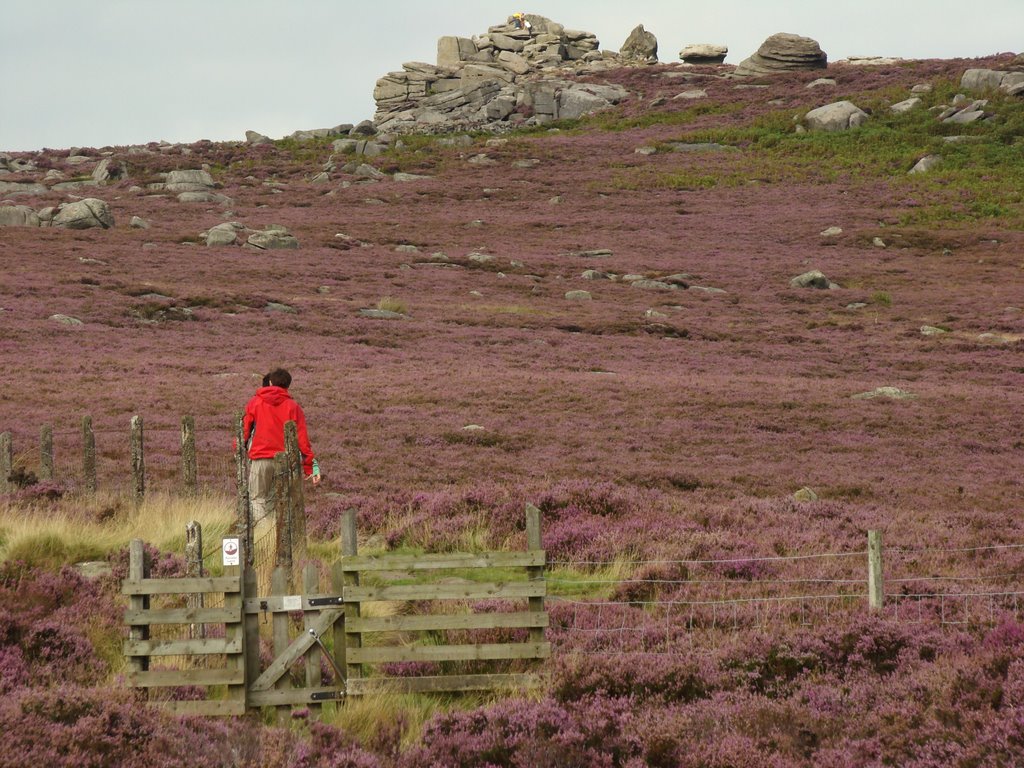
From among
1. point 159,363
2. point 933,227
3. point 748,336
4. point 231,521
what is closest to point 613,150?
point 933,227

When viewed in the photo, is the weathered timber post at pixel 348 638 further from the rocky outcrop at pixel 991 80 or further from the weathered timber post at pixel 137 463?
the rocky outcrop at pixel 991 80

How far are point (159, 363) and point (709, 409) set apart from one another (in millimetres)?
15203

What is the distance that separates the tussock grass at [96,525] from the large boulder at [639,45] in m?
118

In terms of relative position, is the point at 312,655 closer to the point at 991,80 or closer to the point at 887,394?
the point at 887,394

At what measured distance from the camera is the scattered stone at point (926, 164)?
69000 millimetres

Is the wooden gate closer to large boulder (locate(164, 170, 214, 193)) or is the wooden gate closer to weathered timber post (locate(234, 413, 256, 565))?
weathered timber post (locate(234, 413, 256, 565))

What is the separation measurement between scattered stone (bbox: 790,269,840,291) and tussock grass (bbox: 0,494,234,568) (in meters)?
36.4

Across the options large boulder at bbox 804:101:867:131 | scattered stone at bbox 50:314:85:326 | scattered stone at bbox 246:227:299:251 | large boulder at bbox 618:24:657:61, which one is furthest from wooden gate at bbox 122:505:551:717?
large boulder at bbox 618:24:657:61

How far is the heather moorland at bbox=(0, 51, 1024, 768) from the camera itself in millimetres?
7945

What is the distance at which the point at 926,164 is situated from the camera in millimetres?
69312

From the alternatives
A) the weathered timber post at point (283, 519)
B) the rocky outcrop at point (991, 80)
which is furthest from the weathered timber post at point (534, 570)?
the rocky outcrop at point (991, 80)

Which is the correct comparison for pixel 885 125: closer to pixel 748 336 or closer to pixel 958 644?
pixel 748 336

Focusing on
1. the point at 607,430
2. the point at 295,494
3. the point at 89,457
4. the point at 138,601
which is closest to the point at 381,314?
the point at 607,430

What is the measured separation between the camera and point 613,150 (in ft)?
269
